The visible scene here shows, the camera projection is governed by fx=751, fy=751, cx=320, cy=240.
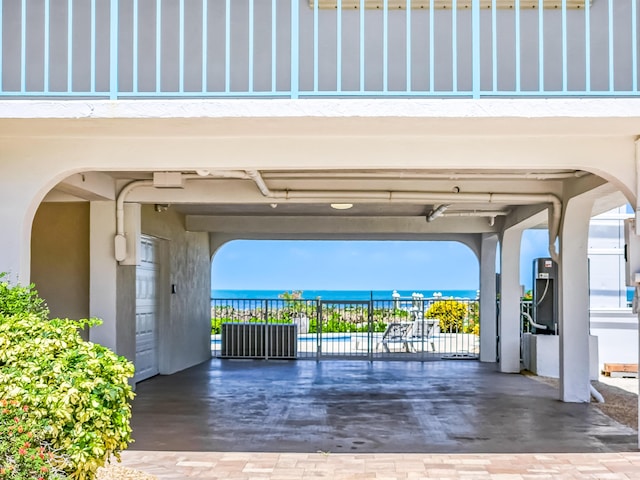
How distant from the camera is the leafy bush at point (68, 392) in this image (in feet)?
14.0

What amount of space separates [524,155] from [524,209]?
19.6 ft

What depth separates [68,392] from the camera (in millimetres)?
4262

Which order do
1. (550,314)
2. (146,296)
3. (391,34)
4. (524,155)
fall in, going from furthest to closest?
(550,314) < (146,296) < (391,34) < (524,155)

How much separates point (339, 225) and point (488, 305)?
371 cm

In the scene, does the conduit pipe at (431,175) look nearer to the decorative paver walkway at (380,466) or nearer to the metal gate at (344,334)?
the decorative paver walkway at (380,466)

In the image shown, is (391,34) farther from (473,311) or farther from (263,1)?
(473,311)

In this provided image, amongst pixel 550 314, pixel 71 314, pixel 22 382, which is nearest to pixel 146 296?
pixel 71 314

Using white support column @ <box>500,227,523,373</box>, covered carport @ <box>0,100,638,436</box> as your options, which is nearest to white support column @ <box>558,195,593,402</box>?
covered carport @ <box>0,100,638,436</box>

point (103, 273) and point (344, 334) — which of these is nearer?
point (103, 273)

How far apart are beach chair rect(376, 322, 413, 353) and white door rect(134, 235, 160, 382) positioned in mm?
6114

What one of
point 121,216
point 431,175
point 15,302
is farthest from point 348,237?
point 15,302

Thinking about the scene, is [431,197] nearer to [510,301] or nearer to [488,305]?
[510,301]

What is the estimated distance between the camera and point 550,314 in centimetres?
1379

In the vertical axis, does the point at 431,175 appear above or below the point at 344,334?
above
